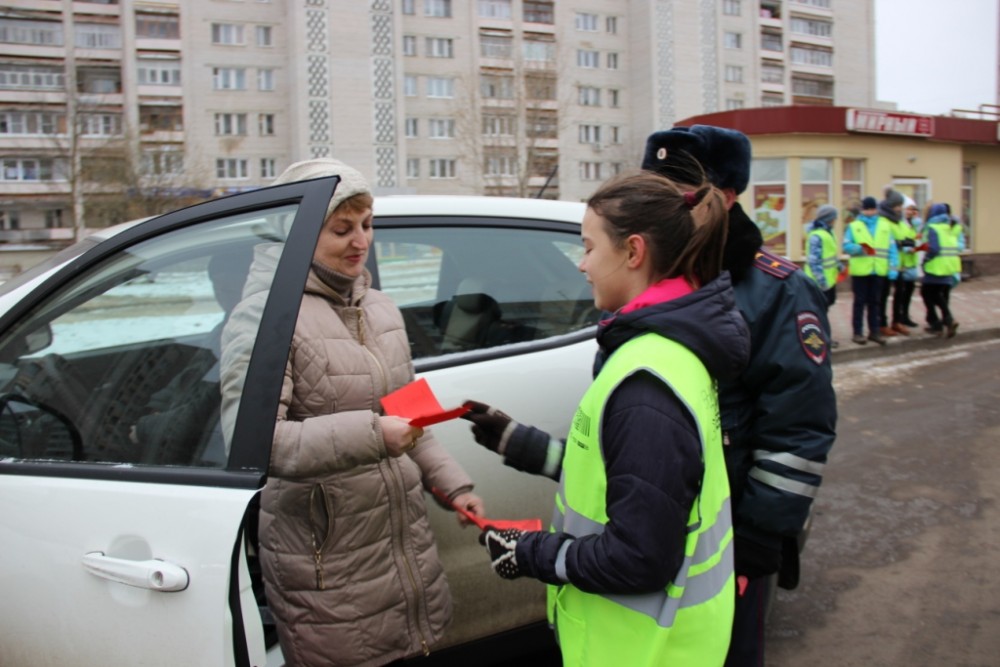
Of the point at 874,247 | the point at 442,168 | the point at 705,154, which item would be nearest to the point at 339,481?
the point at 705,154

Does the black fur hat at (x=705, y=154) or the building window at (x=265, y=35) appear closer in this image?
the black fur hat at (x=705, y=154)

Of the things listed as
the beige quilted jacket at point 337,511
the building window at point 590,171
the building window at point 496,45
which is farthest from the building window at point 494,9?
the beige quilted jacket at point 337,511

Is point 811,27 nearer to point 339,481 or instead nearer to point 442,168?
point 442,168

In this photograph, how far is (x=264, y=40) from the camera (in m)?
51.4

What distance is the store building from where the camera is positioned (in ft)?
57.5

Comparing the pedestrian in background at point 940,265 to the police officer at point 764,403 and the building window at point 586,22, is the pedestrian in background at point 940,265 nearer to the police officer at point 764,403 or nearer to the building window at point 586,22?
the police officer at point 764,403

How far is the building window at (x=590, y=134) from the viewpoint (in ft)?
195

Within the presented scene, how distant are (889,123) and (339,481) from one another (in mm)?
20323

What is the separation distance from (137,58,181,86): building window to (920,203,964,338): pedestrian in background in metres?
49.0

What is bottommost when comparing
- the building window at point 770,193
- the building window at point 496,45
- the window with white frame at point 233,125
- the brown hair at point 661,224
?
the brown hair at point 661,224

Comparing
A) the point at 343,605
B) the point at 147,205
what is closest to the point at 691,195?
the point at 343,605

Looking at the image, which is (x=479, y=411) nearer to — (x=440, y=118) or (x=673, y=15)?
(x=440, y=118)

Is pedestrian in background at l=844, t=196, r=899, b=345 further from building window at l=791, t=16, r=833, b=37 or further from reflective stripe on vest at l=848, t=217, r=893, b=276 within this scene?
building window at l=791, t=16, r=833, b=37

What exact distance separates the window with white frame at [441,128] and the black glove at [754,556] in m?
55.1
